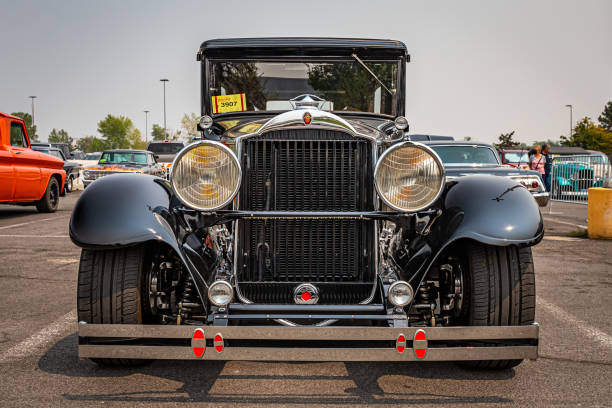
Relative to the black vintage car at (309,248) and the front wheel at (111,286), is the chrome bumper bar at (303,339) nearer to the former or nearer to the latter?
the black vintage car at (309,248)

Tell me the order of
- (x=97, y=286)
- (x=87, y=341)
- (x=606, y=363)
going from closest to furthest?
1. (x=87, y=341)
2. (x=97, y=286)
3. (x=606, y=363)

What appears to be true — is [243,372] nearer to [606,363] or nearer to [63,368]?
[63,368]

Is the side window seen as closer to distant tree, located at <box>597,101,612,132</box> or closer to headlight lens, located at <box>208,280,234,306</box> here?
headlight lens, located at <box>208,280,234,306</box>

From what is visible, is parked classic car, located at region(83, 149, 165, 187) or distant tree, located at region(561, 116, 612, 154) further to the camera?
distant tree, located at region(561, 116, 612, 154)

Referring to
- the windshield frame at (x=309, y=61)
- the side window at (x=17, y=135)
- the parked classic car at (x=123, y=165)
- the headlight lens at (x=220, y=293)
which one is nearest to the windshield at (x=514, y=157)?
the parked classic car at (x=123, y=165)

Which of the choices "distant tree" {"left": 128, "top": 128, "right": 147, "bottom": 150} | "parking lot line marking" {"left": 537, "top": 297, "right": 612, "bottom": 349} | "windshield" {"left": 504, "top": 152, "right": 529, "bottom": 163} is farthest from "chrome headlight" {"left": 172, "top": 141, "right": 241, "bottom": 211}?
"distant tree" {"left": 128, "top": 128, "right": 147, "bottom": 150}

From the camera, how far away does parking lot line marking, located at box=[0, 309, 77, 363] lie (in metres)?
3.62

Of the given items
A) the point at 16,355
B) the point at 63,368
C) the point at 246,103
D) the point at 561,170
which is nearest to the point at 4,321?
the point at 16,355

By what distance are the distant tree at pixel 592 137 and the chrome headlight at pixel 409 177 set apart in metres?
54.2

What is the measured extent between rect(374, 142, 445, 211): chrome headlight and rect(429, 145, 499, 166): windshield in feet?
29.7

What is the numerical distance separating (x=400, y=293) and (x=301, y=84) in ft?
7.47

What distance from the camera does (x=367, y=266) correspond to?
3293 mm

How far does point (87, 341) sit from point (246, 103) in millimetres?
2408

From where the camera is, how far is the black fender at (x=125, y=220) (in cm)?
302
